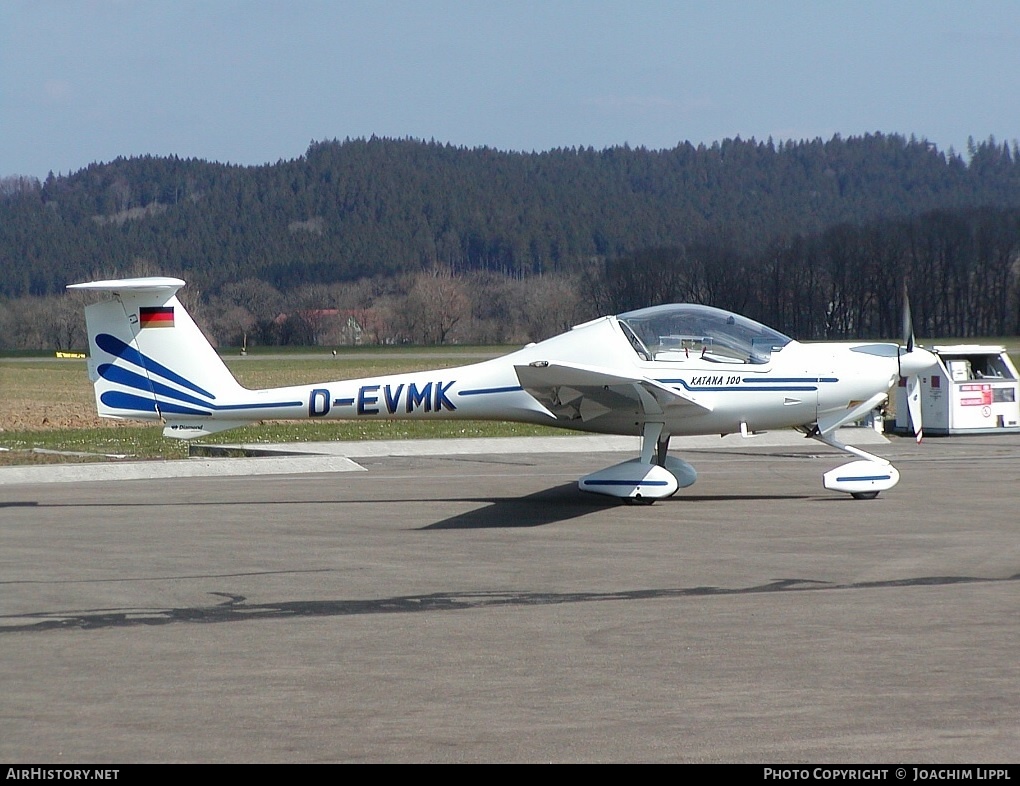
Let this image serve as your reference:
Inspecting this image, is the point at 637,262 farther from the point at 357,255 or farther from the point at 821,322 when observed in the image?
the point at 357,255

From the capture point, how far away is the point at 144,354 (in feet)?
46.6

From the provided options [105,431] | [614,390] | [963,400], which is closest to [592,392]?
[614,390]

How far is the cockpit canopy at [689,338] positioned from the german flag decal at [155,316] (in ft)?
17.9

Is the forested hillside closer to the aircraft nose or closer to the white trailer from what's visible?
the white trailer

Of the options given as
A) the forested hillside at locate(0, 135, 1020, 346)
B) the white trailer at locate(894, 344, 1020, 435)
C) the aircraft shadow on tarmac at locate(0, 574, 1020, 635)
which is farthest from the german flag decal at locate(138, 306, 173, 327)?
the forested hillside at locate(0, 135, 1020, 346)

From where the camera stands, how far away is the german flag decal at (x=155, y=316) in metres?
14.2

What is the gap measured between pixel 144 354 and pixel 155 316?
1.56 feet

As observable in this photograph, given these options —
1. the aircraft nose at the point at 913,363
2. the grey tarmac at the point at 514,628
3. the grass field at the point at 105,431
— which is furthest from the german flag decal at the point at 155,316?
the aircraft nose at the point at 913,363

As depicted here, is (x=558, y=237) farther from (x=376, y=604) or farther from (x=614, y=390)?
(x=376, y=604)

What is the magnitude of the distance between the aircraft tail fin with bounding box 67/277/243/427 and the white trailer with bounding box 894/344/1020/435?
48.0 feet

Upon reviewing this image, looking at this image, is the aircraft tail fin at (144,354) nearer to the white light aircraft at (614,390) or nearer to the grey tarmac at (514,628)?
the white light aircraft at (614,390)

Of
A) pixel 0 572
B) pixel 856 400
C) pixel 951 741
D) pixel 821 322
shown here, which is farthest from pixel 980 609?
pixel 821 322

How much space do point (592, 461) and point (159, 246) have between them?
531 ft

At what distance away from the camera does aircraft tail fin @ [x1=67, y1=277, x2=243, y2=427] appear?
14125 millimetres
